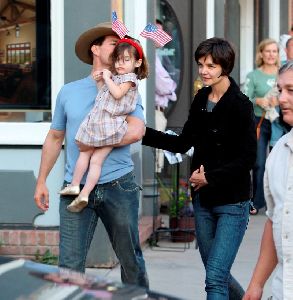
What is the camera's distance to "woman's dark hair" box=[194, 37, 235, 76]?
598cm

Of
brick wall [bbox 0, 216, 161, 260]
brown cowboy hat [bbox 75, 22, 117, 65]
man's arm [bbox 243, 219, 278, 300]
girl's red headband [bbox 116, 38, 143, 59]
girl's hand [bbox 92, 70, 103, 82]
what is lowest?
brick wall [bbox 0, 216, 161, 260]

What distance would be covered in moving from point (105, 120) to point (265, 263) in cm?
Answer: 169

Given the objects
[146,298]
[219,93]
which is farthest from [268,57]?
[146,298]

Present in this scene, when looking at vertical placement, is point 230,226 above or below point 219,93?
below

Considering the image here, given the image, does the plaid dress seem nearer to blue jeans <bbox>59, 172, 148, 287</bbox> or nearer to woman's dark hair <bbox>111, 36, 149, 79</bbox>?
woman's dark hair <bbox>111, 36, 149, 79</bbox>

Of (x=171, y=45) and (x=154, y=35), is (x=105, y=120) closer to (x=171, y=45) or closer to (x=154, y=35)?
(x=154, y=35)

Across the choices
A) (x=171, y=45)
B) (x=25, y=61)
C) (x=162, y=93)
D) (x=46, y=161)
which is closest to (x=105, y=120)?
(x=46, y=161)

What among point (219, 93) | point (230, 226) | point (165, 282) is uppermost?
point (219, 93)

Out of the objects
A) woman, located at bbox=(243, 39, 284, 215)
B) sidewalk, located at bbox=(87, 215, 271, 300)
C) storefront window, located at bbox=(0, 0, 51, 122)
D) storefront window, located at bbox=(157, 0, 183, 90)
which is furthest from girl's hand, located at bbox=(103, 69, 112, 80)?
storefront window, located at bbox=(157, 0, 183, 90)

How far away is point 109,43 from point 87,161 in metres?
0.73

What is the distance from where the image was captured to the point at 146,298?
3410mm

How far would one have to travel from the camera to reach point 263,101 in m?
11.7

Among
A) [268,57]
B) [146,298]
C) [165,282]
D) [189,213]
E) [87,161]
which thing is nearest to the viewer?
[146,298]

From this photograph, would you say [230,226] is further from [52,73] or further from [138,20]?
[138,20]
